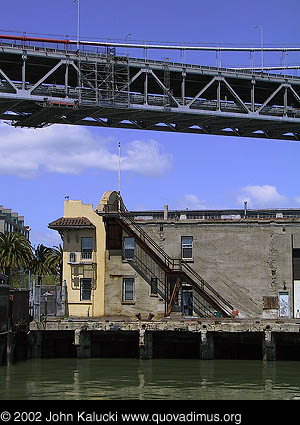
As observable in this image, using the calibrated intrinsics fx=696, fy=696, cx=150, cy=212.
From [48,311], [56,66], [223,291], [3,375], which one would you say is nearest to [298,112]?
[223,291]

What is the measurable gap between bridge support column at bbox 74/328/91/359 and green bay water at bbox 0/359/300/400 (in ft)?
2.23

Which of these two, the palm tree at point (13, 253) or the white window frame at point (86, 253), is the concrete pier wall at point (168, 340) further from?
the palm tree at point (13, 253)

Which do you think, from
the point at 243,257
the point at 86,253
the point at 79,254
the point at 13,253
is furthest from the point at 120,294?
the point at 13,253

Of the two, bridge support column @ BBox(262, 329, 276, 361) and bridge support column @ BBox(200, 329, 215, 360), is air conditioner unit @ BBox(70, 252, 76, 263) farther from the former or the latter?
bridge support column @ BBox(262, 329, 276, 361)

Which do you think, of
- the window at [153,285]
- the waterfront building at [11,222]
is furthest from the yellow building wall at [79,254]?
the waterfront building at [11,222]

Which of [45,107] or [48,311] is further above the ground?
[45,107]

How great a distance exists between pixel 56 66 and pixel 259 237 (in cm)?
1848

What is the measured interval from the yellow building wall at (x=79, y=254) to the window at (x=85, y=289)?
255mm

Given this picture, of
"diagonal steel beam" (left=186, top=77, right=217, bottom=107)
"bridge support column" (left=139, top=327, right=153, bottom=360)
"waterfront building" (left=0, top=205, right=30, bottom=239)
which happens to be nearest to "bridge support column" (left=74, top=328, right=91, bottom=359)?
"bridge support column" (left=139, top=327, right=153, bottom=360)

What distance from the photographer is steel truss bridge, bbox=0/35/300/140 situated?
47312 millimetres

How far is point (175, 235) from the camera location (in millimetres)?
50375

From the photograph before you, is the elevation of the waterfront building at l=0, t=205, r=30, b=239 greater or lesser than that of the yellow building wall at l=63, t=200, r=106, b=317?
greater

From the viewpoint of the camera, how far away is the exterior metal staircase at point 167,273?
49219mm

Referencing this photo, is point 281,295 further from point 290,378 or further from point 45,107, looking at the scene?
point 45,107
